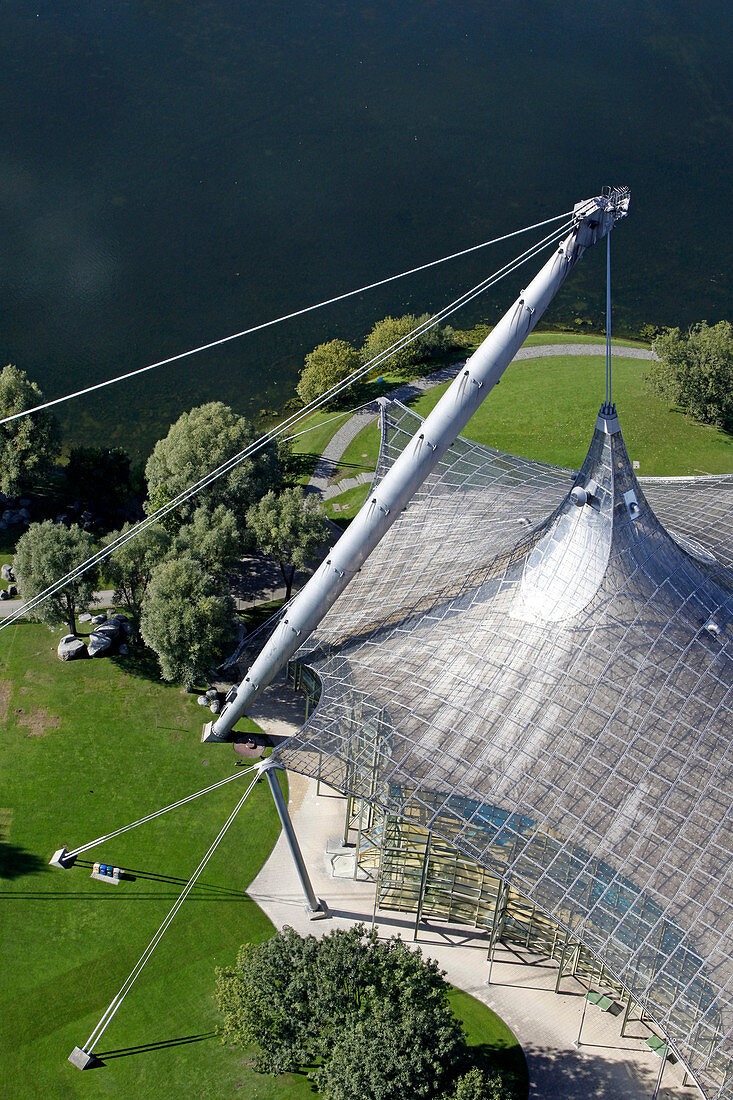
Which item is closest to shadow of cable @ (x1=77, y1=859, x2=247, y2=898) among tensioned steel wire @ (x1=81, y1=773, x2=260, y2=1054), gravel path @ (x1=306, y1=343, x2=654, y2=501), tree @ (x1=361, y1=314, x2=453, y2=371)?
tensioned steel wire @ (x1=81, y1=773, x2=260, y2=1054)

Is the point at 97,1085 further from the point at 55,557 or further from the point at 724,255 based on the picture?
the point at 724,255

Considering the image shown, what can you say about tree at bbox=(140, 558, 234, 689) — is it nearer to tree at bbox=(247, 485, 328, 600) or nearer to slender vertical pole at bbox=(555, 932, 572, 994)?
tree at bbox=(247, 485, 328, 600)

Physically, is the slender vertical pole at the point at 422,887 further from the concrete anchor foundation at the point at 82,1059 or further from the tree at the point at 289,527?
the tree at the point at 289,527

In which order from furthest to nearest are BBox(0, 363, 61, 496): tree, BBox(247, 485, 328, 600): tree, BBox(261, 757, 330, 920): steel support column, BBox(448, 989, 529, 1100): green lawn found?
1. BBox(0, 363, 61, 496): tree
2. BBox(247, 485, 328, 600): tree
3. BBox(448, 989, 529, 1100): green lawn
4. BBox(261, 757, 330, 920): steel support column

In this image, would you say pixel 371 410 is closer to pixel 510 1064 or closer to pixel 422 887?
pixel 422 887

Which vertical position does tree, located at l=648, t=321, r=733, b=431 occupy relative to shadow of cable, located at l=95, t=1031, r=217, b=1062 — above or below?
above

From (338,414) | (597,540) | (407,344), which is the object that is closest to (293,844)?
(597,540)
